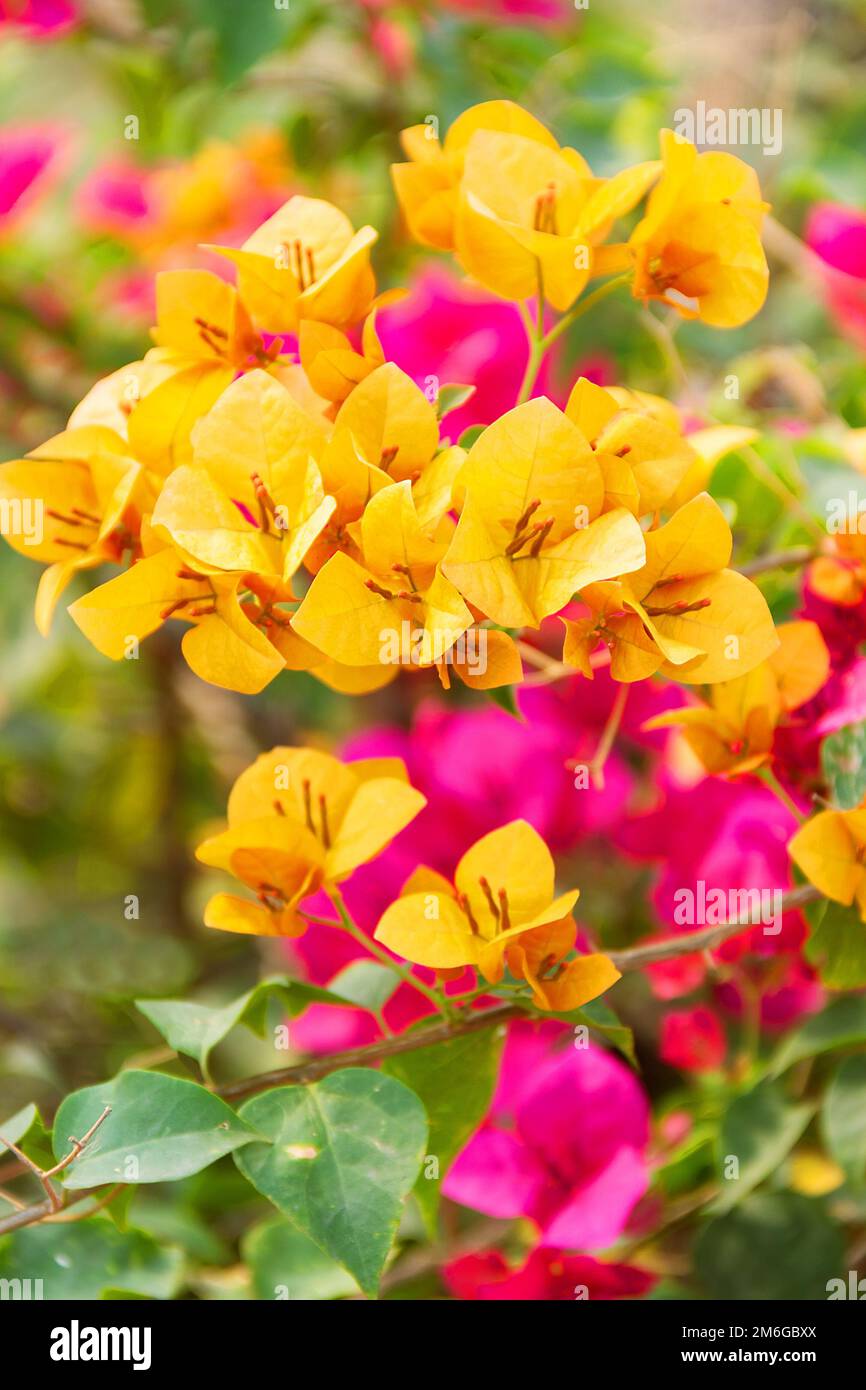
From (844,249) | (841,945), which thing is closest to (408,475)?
(841,945)

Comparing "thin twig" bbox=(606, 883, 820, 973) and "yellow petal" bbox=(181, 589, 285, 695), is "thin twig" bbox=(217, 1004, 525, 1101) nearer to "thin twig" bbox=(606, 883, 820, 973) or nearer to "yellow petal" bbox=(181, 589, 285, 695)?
"thin twig" bbox=(606, 883, 820, 973)

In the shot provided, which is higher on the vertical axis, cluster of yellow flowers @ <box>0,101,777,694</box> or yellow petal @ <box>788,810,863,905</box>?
cluster of yellow flowers @ <box>0,101,777,694</box>

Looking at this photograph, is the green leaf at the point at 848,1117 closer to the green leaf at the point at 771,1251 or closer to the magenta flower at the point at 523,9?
the green leaf at the point at 771,1251

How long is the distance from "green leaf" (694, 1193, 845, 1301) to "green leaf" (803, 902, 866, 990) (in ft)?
0.55

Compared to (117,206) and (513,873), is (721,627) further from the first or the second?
(117,206)

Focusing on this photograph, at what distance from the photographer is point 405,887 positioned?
0.48 m

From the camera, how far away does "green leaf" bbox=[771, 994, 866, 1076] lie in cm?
58

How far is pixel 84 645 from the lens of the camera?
1130mm

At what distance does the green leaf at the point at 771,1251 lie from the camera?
0.60 m

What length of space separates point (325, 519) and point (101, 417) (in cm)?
14

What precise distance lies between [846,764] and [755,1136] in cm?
20

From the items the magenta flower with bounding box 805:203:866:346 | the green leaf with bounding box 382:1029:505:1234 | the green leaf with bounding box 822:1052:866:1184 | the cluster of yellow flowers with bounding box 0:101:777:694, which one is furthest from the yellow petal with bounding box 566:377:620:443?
the magenta flower with bounding box 805:203:866:346
